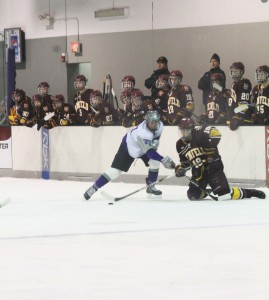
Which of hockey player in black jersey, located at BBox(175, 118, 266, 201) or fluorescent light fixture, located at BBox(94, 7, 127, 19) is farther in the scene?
fluorescent light fixture, located at BBox(94, 7, 127, 19)

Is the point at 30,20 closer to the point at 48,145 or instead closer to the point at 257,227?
the point at 48,145

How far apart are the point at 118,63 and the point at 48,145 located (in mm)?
2637

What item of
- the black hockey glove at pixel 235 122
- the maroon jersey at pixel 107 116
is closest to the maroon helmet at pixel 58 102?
the maroon jersey at pixel 107 116

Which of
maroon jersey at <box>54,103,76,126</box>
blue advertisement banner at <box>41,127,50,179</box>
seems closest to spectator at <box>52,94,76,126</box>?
maroon jersey at <box>54,103,76,126</box>

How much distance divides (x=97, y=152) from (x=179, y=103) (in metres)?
1.35

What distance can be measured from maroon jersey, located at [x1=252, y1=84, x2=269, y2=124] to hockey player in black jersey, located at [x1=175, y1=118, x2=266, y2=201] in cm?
134

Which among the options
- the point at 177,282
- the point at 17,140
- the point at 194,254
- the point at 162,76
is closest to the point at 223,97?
the point at 162,76

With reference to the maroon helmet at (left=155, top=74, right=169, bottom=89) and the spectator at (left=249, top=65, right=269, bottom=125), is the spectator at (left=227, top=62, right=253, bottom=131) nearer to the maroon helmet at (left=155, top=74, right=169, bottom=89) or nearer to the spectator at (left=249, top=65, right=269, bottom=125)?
the spectator at (left=249, top=65, right=269, bottom=125)

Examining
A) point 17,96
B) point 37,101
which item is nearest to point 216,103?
point 37,101

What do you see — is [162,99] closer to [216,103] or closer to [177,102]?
[177,102]

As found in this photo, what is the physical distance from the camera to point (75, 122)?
12.0 metres

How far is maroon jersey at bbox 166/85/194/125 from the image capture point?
10.9 m

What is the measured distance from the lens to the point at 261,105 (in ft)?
33.8

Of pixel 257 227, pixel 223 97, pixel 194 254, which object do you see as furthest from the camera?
pixel 223 97
